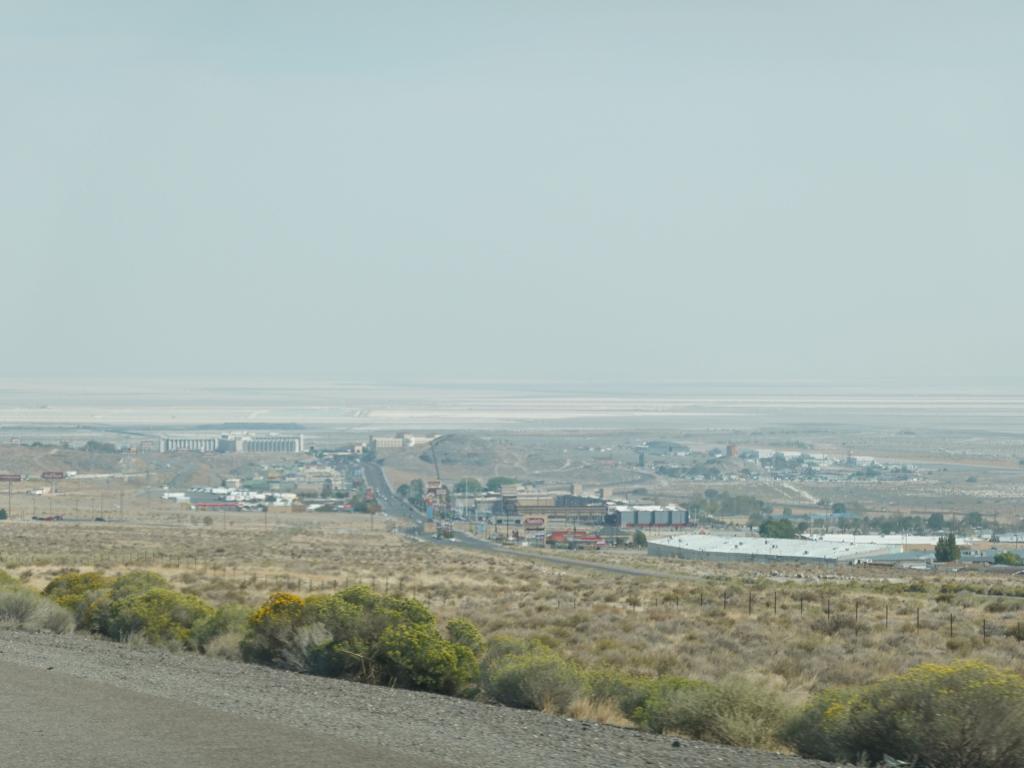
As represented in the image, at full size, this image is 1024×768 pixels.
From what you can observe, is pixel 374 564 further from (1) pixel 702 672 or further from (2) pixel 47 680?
(2) pixel 47 680

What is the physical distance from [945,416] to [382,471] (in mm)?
97623

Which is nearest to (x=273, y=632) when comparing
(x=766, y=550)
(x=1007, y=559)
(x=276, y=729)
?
(x=276, y=729)

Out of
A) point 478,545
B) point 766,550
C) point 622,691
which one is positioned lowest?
point 478,545

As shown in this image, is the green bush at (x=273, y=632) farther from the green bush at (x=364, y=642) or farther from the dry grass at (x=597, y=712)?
the dry grass at (x=597, y=712)

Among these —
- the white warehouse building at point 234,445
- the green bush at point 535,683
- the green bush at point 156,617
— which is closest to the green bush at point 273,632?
the green bush at point 156,617

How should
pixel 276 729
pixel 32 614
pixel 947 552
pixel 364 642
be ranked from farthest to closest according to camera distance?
pixel 947 552 → pixel 32 614 → pixel 364 642 → pixel 276 729

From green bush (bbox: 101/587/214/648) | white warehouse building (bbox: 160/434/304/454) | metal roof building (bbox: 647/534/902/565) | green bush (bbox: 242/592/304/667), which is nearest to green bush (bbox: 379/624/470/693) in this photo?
green bush (bbox: 242/592/304/667)

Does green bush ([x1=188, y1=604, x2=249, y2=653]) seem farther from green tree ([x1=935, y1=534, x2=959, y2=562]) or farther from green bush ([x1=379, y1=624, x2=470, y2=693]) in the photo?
green tree ([x1=935, y1=534, x2=959, y2=562])

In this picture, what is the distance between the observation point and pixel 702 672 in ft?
56.5

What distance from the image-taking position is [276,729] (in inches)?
425

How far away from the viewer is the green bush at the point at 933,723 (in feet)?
31.7

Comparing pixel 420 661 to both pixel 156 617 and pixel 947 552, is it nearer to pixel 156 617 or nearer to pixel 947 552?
pixel 156 617

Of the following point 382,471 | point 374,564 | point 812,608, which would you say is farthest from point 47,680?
point 382,471

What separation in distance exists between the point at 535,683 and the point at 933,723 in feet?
13.4
